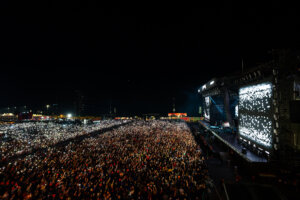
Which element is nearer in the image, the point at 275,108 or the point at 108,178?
the point at 108,178

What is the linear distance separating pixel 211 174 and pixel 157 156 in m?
4.40

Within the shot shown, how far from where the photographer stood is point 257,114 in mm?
11094

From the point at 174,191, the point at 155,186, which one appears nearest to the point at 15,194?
the point at 155,186

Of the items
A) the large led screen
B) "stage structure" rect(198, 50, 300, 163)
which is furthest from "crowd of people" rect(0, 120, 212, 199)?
the large led screen

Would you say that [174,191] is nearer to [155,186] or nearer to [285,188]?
[155,186]

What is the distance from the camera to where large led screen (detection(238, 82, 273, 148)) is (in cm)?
966

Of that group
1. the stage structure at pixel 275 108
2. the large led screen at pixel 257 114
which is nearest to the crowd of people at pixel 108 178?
the stage structure at pixel 275 108

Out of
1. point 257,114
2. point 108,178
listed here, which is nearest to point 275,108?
point 257,114

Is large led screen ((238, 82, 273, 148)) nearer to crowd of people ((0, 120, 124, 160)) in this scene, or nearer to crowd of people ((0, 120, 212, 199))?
crowd of people ((0, 120, 212, 199))

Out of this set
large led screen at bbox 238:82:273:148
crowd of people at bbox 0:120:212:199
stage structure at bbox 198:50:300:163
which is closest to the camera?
crowd of people at bbox 0:120:212:199

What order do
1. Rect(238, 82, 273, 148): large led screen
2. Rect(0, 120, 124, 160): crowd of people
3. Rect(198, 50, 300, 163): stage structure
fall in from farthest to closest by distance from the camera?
Rect(0, 120, 124, 160): crowd of people, Rect(238, 82, 273, 148): large led screen, Rect(198, 50, 300, 163): stage structure

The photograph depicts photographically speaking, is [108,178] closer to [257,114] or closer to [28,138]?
[257,114]

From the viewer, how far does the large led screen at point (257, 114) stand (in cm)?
966

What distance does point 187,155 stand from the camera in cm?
1174
